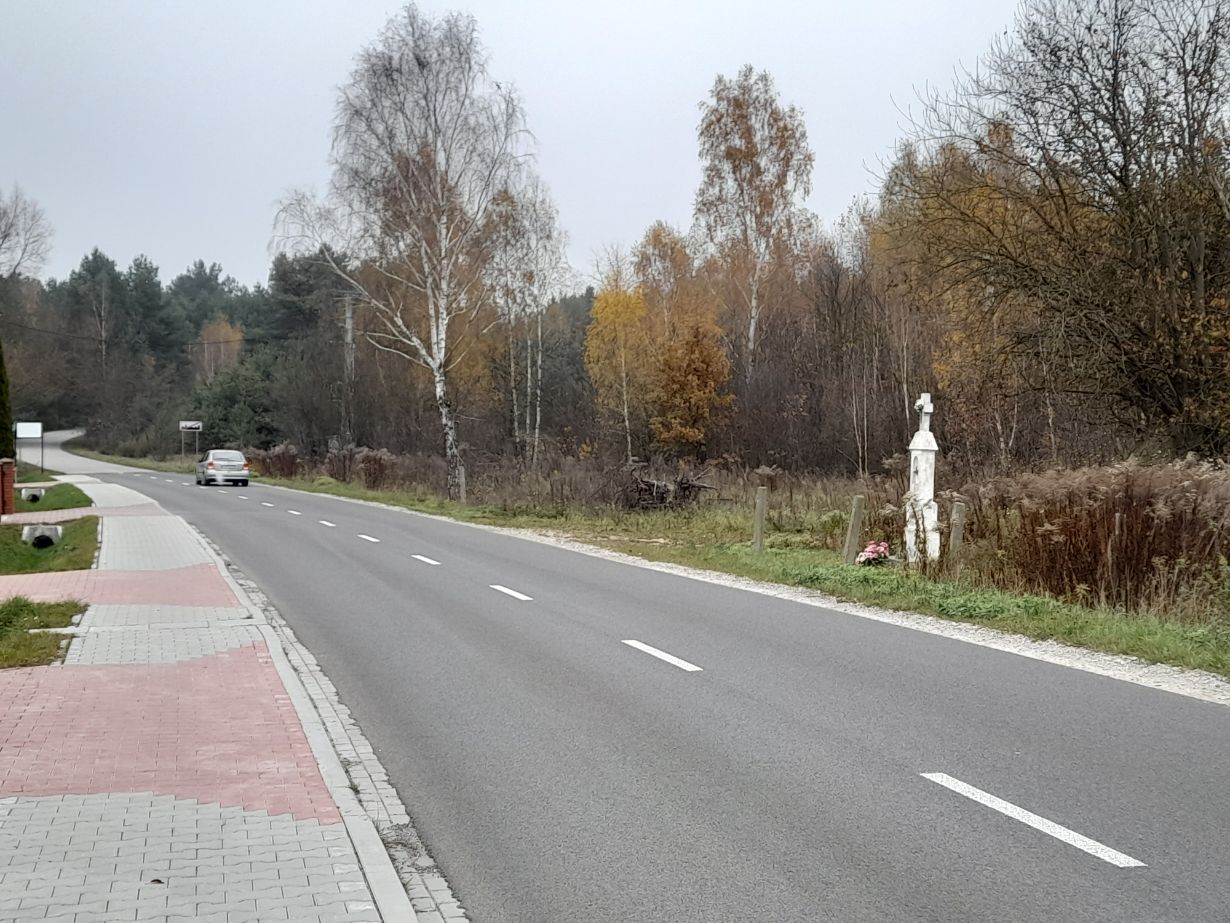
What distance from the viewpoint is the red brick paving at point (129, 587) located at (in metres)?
13.5

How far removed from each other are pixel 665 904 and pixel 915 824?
1.49 metres

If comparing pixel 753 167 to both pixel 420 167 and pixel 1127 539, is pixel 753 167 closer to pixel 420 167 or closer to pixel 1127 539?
pixel 420 167

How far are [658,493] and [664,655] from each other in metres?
18.5

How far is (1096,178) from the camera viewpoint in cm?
1984

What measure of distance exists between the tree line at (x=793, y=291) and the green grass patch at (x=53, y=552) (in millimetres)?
12445

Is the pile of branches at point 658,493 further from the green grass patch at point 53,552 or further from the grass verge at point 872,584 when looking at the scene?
the green grass patch at point 53,552

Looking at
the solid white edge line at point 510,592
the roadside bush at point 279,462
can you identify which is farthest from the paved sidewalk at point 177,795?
the roadside bush at point 279,462

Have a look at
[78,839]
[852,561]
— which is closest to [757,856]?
[78,839]

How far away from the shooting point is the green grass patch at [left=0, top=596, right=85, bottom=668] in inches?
371

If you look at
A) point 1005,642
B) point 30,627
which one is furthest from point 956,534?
point 30,627

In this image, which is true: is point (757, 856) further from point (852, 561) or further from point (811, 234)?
point (811, 234)

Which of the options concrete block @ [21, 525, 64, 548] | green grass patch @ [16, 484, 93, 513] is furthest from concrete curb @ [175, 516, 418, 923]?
green grass patch @ [16, 484, 93, 513]

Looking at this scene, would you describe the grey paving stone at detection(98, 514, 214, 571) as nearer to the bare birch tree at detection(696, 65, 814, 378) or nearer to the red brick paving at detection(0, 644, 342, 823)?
the red brick paving at detection(0, 644, 342, 823)

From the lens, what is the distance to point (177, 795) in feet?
18.6
